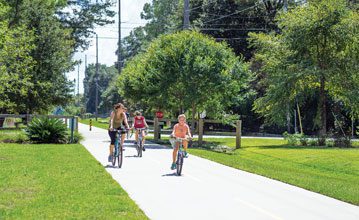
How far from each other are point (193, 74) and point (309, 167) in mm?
11012

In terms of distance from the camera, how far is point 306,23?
106 ft

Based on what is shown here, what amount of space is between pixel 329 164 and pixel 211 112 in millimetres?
12440

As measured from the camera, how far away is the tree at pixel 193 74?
1184 inches

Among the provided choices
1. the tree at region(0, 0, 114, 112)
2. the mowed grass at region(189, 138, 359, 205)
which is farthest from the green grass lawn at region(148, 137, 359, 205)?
the tree at region(0, 0, 114, 112)

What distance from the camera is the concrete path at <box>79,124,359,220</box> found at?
971 centimetres

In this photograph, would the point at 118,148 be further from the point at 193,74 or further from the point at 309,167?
the point at 193,74

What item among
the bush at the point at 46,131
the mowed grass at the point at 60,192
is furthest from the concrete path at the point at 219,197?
the bush at the point at 46,131

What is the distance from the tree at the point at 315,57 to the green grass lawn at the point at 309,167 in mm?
5870

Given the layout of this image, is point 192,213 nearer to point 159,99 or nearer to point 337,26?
point 159,99

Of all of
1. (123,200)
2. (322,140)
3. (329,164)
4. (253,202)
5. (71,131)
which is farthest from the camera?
(322,140)

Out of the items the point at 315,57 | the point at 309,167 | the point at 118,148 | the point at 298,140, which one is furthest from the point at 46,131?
the point at 315,57

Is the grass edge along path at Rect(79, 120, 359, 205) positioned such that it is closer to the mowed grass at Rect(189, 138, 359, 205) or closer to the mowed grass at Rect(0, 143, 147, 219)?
the mowed grass at Rect(189, 138, 359, 205)

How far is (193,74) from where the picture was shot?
29938 mm

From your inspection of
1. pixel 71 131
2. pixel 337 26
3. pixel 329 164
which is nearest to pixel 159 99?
pixel 71 131
